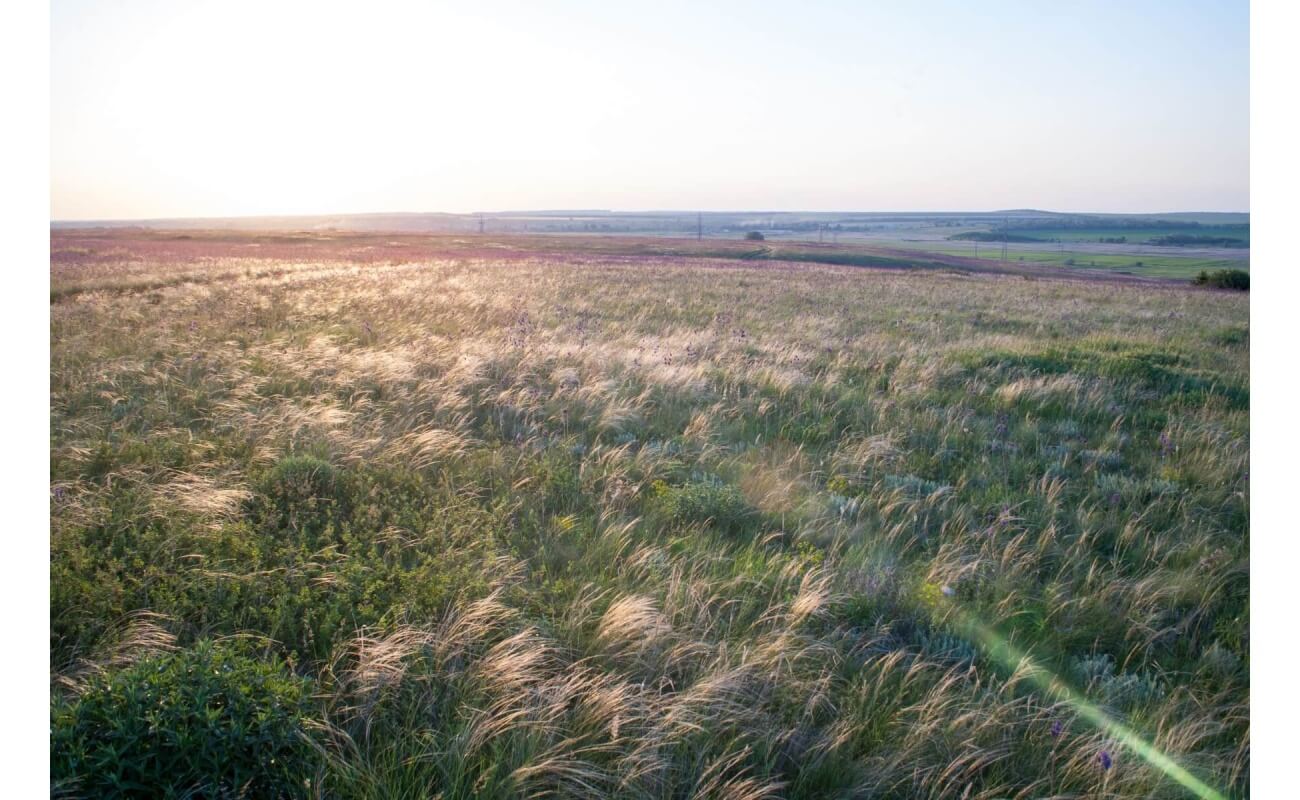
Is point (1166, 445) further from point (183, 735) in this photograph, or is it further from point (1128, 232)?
point (1128, 232)

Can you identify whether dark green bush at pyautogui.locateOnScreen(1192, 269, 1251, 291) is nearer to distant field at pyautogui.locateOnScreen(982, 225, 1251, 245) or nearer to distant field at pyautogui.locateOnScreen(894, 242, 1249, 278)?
distant field at pyautogui.locateOnScreen(894, 242, 1249, 278)

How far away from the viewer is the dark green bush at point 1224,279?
32.7 m

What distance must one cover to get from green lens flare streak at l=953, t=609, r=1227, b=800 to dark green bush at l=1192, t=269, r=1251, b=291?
36451 millimetres

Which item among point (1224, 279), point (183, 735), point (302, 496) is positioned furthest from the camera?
point (1224, 279)

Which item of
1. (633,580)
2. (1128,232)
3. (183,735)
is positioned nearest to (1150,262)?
(1128,232)

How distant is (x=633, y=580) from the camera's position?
152 inches

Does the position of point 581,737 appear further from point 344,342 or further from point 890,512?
point 344,342

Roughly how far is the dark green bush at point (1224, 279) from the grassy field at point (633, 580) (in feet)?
101

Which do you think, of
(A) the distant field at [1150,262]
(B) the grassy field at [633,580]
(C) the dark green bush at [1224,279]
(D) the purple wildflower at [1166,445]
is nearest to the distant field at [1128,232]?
(A) the distant field at [1150,262]

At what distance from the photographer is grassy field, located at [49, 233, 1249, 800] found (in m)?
Result: 2.63

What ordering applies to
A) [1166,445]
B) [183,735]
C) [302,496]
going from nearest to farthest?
[183,735] → [302,496] → [1166,445]

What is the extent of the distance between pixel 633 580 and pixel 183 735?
2.02 m

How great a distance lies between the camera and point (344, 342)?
32.5ft

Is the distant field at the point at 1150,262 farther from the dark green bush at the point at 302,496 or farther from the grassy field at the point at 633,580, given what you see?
the dark green bush at the point at 302,496
